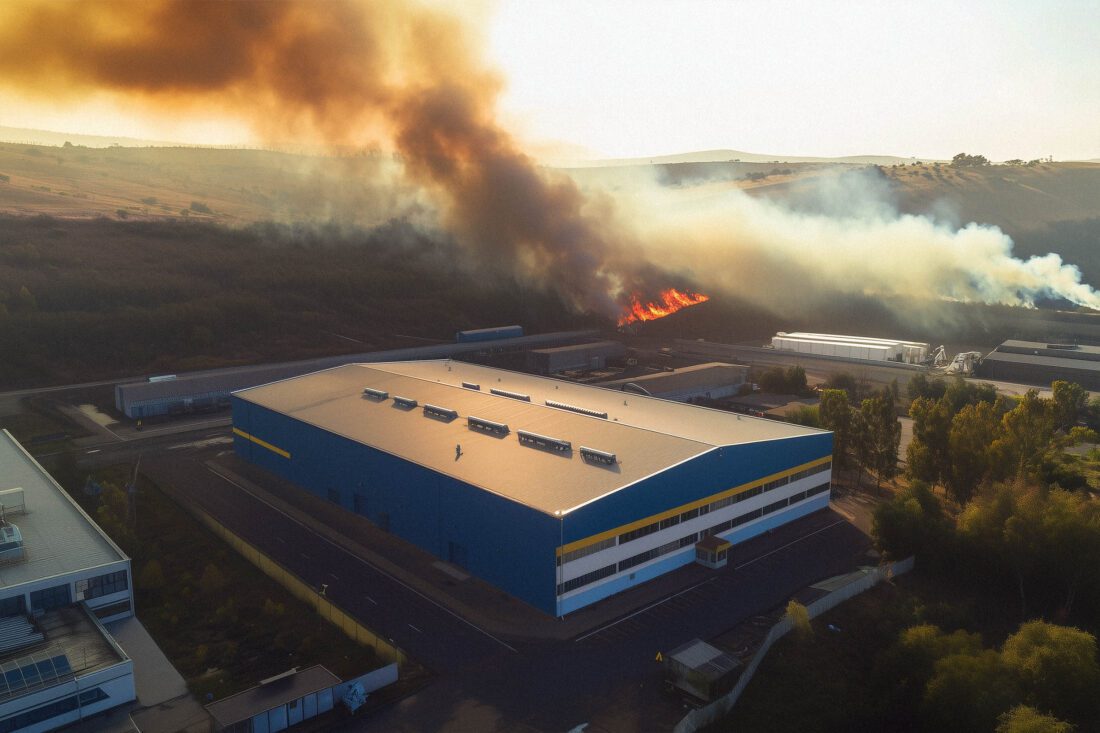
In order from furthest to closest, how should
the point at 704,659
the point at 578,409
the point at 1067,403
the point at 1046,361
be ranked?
the point at 1046,361
the point at 1067,403
the point at 578,409
the point at 704,659

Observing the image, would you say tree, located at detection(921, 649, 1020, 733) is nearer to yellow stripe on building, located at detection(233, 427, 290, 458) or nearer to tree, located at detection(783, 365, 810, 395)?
yellow stripe on building, located at detection(233, 427, 290, 458)

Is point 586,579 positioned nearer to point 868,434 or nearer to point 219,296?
point 868,434

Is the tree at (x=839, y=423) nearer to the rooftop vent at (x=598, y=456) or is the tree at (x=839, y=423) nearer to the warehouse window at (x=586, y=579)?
the rooftop vent at (x=598, y=456)

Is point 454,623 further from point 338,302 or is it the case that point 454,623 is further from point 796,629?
point 338,302

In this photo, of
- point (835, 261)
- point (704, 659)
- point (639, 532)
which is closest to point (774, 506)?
point (639, 532)

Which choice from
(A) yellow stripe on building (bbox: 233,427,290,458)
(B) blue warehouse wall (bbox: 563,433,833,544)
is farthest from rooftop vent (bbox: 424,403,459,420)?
(B) blue warehouse wall (bbox: 563,433,833,544)

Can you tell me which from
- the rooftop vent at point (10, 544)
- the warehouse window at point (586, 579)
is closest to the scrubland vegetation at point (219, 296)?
the rooftop vent at point (10, 544)
